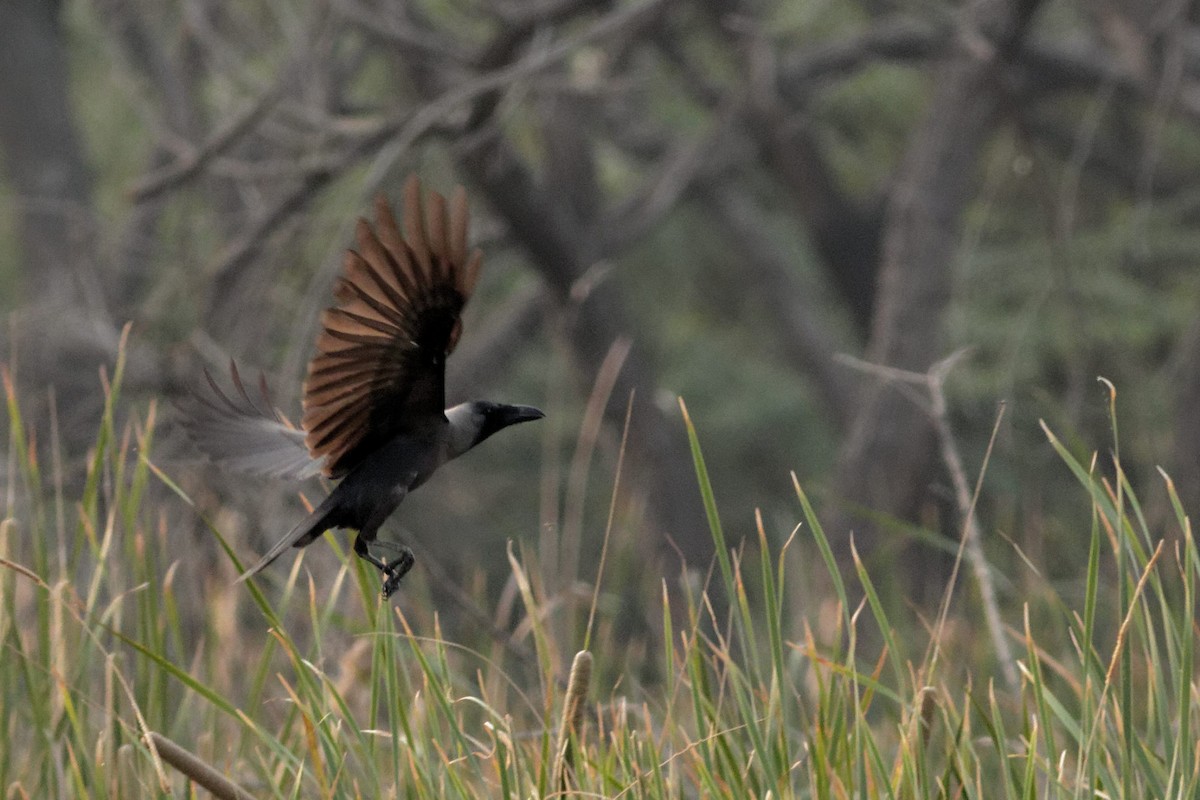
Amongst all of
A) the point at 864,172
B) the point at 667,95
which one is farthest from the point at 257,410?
the point at 864,172

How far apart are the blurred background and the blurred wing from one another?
0.72 feet

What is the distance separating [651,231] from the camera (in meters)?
10.1

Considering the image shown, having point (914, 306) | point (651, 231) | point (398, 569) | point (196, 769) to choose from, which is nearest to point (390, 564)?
point (398, 569)

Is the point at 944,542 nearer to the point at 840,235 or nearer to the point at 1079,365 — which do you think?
the point at 1079,365

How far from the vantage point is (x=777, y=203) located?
15070mm

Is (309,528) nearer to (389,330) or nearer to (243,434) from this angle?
(389,330)

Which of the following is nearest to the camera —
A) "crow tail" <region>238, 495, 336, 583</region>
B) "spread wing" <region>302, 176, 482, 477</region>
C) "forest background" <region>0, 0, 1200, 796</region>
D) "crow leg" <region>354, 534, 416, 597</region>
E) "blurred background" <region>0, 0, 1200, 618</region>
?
"spread wing" <region>302, 176, 482, 477</region>

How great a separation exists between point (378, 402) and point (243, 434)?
1.30 ft

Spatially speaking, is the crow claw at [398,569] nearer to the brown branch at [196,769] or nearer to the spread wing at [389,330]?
the spread wing at [389,330]

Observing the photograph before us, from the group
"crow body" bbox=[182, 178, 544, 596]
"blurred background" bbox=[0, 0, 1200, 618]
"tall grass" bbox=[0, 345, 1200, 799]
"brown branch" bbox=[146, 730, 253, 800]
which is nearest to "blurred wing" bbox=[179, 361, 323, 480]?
"crow body" bbox=[182, 178, 544, 596]

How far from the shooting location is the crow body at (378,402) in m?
1.97

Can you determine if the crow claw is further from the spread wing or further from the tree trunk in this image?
the tree trunk

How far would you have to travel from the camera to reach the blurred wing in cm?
244

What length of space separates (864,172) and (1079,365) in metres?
8.68
